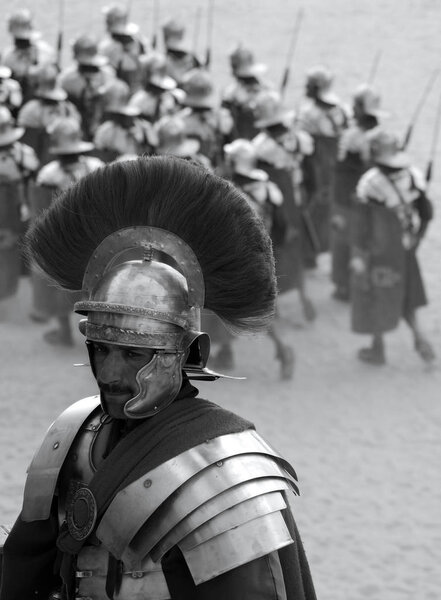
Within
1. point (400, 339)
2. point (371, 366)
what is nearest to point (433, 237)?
point (400, 339)

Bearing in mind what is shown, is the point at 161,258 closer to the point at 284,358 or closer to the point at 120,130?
the point at 284,358

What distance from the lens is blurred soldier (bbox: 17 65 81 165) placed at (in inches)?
468

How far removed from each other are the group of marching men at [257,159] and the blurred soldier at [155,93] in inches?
0.7

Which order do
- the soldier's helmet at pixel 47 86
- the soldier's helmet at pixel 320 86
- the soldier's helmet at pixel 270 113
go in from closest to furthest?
the soldier's helmet at pixel 270 113, the soldier's helmet at pixel 47 86, the soldier's helmet at pixel 320 86

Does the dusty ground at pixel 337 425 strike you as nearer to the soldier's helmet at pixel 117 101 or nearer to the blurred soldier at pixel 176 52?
the soldier's helmet at pixel 117 101

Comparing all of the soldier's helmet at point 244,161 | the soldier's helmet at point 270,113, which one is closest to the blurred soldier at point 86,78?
the soldier's helmet at point 270,113

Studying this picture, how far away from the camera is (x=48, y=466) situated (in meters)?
3.06

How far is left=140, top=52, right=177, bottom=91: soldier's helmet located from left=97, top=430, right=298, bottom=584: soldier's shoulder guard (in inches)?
432

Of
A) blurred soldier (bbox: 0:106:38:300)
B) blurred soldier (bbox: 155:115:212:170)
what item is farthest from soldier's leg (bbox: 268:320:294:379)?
blurred soldier (bbox: 0:106:38:300)

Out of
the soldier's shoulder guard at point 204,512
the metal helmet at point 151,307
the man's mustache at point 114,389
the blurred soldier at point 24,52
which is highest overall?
the metal helmet at point 151,307

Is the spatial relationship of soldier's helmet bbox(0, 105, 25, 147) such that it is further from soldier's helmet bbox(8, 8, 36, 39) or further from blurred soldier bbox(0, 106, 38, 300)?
soldier's helmet bbox(8, 8, 36, 39)

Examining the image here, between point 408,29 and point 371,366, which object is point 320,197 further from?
point 408,29

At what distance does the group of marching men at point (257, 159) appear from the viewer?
9789 mm

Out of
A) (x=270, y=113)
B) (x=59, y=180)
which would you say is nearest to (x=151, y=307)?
(x=59, y=180)
